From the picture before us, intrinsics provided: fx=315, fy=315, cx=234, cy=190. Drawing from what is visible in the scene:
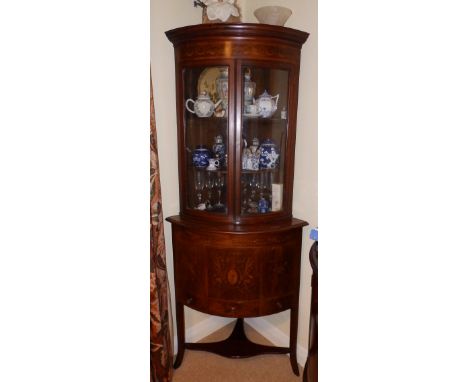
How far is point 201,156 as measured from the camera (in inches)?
63.5

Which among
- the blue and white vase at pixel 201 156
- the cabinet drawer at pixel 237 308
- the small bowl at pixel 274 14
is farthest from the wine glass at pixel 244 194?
the small bowl at pixel 274 14

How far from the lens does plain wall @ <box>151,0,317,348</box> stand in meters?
1.54

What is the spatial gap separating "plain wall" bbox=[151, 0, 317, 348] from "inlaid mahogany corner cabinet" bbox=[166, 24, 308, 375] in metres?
0.08

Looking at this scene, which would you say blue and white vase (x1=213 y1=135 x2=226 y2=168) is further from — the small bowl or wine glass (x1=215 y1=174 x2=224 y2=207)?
the small bowl

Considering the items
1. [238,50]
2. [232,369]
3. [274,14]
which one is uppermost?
[274,14]

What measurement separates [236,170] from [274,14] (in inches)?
29.7

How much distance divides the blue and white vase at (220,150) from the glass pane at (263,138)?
0.33ft

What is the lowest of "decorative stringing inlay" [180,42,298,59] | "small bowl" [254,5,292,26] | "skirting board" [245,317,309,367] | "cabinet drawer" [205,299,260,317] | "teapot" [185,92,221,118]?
"skirting board" [245,317,309,367]

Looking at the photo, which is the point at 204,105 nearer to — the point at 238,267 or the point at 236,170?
the point at 236,170

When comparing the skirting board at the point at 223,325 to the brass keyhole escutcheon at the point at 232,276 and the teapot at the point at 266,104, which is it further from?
the teapot at the point at 266,104

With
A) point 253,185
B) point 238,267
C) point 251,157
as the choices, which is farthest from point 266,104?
point 238,267

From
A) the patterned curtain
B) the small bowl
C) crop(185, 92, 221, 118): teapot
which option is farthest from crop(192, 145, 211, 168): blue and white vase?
the small bowl
